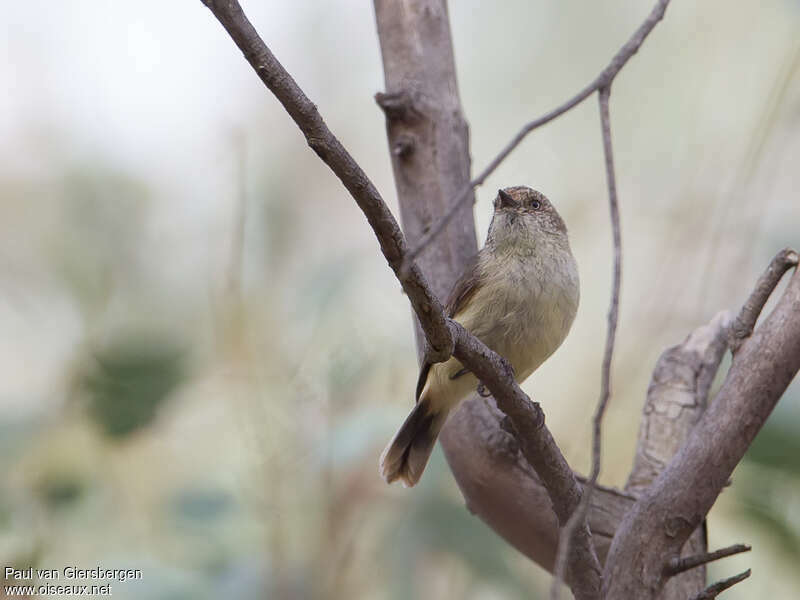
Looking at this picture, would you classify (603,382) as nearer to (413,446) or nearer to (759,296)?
(759,296)

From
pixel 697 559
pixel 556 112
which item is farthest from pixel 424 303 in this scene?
pixel 697 559

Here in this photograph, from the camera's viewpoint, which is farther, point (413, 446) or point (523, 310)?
point (413, 446)

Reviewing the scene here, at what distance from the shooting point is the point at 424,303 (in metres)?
2.40

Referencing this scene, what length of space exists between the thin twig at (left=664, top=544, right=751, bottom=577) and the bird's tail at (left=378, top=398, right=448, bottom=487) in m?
1.15

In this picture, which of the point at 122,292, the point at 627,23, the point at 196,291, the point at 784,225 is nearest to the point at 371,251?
the point at 196,291

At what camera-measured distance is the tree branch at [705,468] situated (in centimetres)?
290

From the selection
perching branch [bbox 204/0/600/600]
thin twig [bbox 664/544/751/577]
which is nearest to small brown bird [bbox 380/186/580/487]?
perching branch [bbox 204/0/600/600]

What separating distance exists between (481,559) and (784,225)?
213 centimetres

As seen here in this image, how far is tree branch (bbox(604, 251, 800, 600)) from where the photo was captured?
2898mm

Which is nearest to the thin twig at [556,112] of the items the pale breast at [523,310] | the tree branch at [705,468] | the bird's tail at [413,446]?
the tree branch at [705,468]

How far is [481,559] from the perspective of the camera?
12.3 feet

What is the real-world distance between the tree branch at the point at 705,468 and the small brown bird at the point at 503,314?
0.81 metres

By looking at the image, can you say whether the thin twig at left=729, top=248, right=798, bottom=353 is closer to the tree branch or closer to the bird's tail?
the tree branch

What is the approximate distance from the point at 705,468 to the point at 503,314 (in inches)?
38.3
